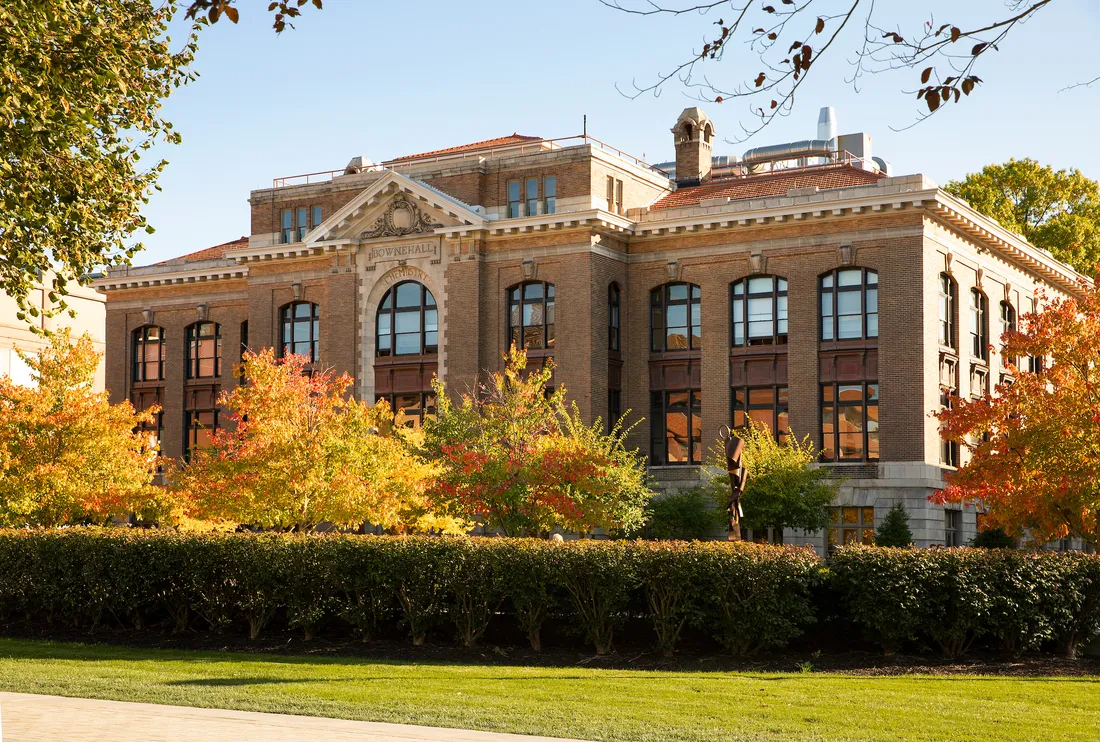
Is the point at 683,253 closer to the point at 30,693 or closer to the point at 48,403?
the point at 48,403

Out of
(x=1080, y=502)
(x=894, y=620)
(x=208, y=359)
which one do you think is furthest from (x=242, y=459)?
(x=208, y=359)

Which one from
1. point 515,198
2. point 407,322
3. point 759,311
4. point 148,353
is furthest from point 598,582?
point 148,353

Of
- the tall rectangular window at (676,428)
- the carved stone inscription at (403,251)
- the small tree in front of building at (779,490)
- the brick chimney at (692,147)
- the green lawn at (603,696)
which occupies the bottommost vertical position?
the green lawn at (603,696)

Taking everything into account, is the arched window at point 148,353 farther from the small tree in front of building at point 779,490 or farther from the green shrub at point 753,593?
the green shrub at point 753,593

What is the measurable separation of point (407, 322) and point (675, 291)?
35.0ft

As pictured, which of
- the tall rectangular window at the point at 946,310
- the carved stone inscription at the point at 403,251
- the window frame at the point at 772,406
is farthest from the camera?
the carved stone inscription at the point at 403,251

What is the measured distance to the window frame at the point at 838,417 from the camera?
46438 millimetres

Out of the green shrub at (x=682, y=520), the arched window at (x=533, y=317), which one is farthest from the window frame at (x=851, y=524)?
the arched window at (x=533, y=317)

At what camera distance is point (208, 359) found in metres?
61.3

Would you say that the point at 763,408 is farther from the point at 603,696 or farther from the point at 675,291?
the point at 603,696

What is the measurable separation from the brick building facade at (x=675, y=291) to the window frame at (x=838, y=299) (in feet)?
0.23

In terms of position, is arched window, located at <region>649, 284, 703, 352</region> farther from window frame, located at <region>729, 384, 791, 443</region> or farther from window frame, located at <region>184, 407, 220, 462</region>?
window frame, located at <region>184, 407, 220, 462</region>

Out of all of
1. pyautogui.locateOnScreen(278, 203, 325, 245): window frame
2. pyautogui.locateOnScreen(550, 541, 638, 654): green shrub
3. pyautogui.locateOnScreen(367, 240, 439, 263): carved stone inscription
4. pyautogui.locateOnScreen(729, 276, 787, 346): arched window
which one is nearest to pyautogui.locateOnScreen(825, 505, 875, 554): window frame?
pyautogui.locateOnScreen(729, 276, 787, 346): arched window

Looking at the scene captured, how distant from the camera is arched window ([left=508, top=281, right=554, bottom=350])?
Result: 50.9 meters
